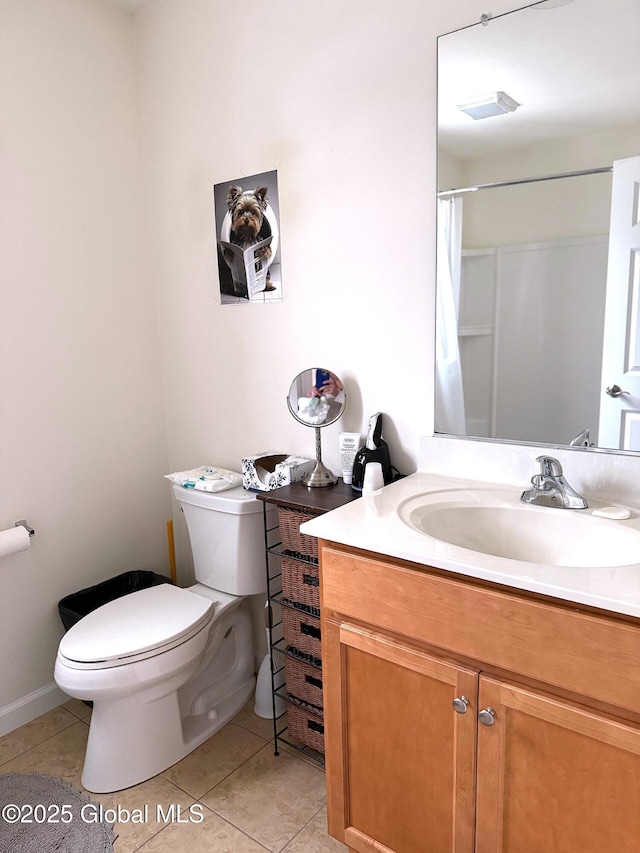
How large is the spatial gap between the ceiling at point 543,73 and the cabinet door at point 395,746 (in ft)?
4.00

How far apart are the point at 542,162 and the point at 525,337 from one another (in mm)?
411

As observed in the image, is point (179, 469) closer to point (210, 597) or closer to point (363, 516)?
point (210, 597)

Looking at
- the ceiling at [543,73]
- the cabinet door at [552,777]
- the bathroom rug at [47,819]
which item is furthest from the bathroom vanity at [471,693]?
the ceiling at [543,73]

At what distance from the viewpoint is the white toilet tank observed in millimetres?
1911

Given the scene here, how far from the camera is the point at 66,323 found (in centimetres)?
211

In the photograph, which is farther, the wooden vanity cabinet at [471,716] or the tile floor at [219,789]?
the tile floor at [219,789]

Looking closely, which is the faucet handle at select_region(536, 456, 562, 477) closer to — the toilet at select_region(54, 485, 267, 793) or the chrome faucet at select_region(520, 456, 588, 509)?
the chrome faucet at select_region(520, 456, 588, 509)

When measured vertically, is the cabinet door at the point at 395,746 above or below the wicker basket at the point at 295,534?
below

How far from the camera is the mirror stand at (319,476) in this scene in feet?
5.77

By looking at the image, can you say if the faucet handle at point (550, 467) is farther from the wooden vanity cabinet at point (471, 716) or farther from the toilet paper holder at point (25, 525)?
the toilet paper holder at point (25, 525)

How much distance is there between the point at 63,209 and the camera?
6.80ft

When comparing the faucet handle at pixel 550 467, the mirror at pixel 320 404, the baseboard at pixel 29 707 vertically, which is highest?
the mirror at pixel 320 404

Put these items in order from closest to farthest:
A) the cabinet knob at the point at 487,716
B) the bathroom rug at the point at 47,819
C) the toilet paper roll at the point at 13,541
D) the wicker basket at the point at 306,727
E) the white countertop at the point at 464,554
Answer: the white countertop at the point at 464,554, the cabinet knob at the point at 487,716, the bathroom rug at the point at 47,819, the wicker basket at the point at 306,727, the toilet paper roll at the point at 13,541

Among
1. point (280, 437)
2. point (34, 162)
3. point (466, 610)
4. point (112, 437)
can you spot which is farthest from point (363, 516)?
point (34, 162)
